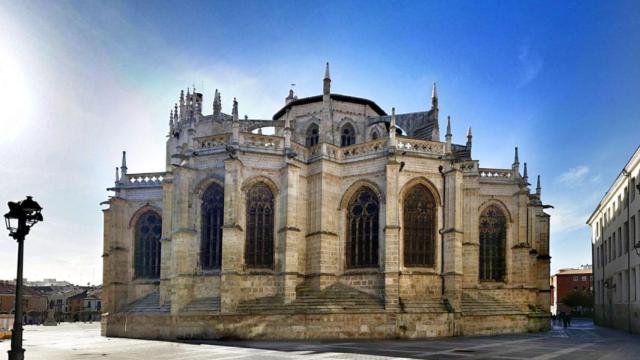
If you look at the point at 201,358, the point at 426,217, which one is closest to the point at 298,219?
the point at 426,217

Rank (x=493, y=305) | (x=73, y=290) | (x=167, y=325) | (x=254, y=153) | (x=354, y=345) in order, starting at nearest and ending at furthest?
(x=354, y=345) < (x=167, y=325) < (x=254, y=153) < (x=493, y=305) < (x=73, y=290)

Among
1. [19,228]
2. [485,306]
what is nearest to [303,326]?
[485,306]

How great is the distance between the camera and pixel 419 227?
92.1 feet

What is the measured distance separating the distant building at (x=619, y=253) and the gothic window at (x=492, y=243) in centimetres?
713

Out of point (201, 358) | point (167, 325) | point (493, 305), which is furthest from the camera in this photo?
point (493, 305)

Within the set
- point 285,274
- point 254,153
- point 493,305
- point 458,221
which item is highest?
point 254,153

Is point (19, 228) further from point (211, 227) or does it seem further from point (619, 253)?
point (619, 253)

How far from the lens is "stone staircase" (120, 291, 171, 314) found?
2705 centimetres

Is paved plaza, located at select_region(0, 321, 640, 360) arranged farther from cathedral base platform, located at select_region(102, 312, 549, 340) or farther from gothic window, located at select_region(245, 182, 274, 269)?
gothic window, located at select_region(245, 182, 274, 269)

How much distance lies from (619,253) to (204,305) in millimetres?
29351

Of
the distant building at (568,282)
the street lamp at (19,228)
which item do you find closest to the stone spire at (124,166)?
the street lamp at (19,228)

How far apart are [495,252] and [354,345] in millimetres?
14484

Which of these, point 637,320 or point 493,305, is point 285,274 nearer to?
point 493,305

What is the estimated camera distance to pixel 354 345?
877 inches
